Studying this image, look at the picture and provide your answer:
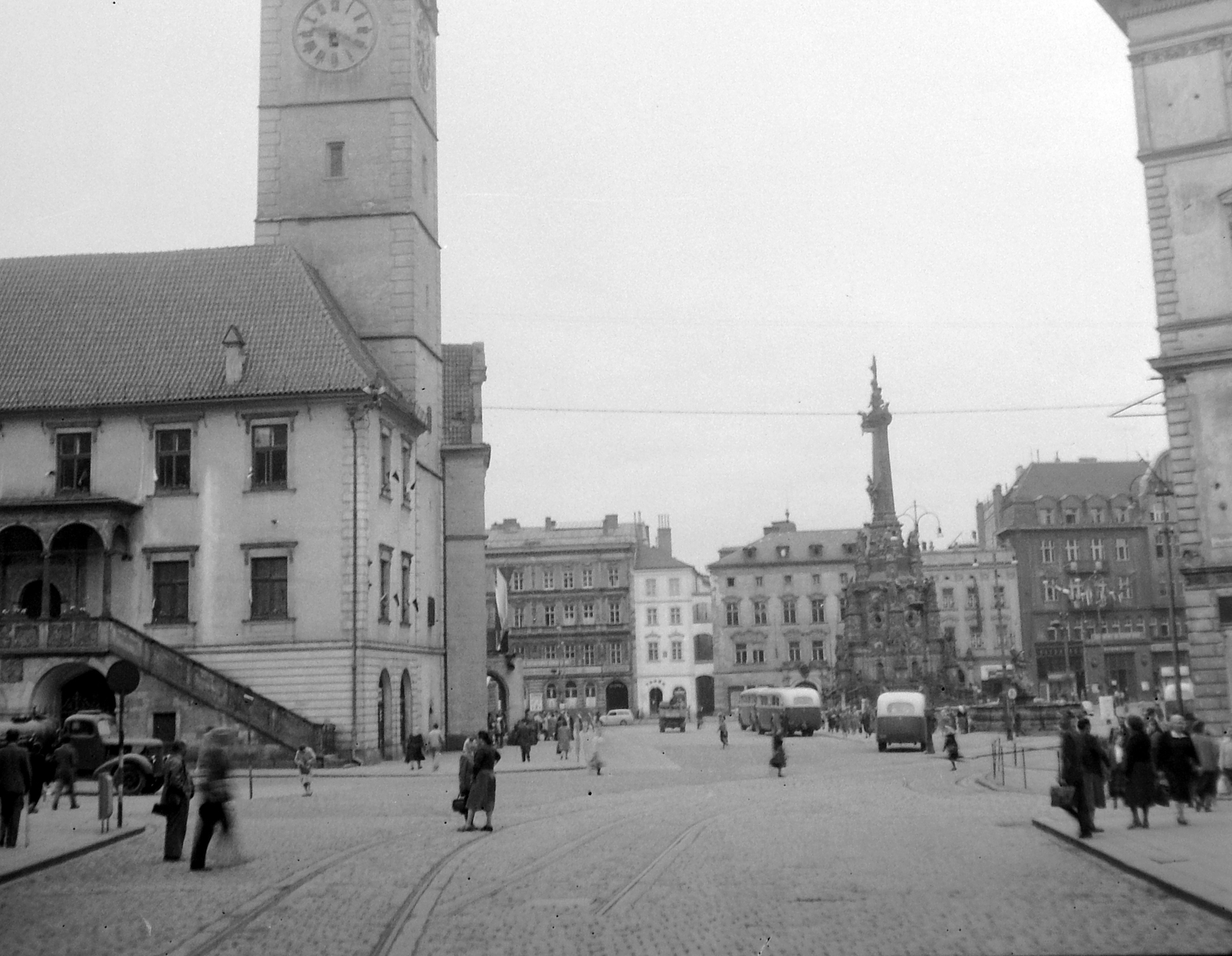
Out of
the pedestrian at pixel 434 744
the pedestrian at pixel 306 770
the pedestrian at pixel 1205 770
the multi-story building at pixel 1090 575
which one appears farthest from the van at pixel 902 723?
the multi-story building at pixel 1090 575

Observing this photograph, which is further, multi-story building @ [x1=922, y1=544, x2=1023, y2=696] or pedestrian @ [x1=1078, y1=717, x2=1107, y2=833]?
multi-story building @ [x1=922, y1=544, x2=1023, y2=696]

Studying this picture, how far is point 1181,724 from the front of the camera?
81.0 ft

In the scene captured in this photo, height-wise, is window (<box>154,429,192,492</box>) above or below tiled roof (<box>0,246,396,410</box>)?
below

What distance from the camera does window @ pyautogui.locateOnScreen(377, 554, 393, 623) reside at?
4381 cm

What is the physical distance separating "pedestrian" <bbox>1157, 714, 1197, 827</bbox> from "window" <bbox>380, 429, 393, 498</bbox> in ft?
92.7

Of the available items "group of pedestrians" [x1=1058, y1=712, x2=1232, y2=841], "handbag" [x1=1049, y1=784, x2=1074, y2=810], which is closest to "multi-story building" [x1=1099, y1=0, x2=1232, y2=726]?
"group of pedestrians" [x1=1058, y1=712, x2=1232, y2=841]

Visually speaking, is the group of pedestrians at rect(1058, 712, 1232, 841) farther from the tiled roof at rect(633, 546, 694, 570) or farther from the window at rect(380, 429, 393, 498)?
the tiled roof at rect(633, 546, 694, 570)

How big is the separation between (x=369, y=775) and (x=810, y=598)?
81090mm

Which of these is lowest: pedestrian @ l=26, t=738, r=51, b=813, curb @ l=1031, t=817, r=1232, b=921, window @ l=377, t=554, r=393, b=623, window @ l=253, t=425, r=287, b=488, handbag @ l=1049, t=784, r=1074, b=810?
curb @ l=1031, t=817, r=1232, b=921

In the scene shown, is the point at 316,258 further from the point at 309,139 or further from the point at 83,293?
the point at 83,293

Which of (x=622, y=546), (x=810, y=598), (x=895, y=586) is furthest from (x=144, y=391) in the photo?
(x=810, y=598)

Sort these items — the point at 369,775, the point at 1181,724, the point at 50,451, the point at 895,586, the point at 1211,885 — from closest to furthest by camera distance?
the point at 1211,885 < the point at 1181,724 < the point at 369,775 < the point at 50,451 < the point at 895,586

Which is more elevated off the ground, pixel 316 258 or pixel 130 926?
pixel 316 258

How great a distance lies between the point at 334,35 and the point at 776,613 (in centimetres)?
7320
